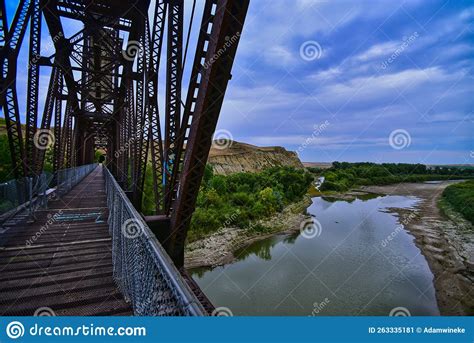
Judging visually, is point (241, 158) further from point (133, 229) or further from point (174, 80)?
point (133, 229)

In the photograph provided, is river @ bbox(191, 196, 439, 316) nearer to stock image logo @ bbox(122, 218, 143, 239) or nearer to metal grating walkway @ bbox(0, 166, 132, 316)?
metal grating walkway @ bbox(0, 166, 132, 316)

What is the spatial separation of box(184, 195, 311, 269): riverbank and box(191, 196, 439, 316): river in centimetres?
85

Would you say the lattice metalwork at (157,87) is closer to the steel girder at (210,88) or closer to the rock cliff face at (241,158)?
the steel girder at (210,88)

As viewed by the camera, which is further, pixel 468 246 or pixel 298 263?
pixel 468 246

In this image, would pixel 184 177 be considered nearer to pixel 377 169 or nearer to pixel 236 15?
pixel 236 15

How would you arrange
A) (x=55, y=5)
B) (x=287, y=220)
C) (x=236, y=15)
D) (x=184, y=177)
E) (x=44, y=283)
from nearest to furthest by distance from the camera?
(x=236, y=15) < (x=44, y=283) < (x=184, y=177) < (x=55, y=5) < (x=287, y=220)

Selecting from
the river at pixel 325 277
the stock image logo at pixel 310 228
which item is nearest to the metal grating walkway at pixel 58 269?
the river at pixel 325 277

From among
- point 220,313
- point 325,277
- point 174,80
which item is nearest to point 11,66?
point 174,80

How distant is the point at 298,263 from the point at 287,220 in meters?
13.6

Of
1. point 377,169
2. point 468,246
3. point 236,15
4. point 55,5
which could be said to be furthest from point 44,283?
point 377,169

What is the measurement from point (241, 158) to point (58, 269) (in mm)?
83180

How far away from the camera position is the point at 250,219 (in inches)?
1276

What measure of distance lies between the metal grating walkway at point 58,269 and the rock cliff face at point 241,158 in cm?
6261

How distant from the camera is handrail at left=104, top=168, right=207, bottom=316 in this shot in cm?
163
